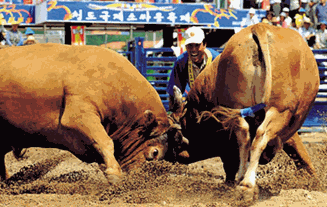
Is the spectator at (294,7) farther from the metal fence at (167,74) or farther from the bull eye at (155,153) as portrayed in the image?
the bull eye at (155,153)

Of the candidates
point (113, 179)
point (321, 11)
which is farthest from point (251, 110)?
point (321, 11)

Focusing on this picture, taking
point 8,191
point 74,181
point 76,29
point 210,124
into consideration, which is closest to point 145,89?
point 210,124

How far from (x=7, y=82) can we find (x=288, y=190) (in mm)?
2769

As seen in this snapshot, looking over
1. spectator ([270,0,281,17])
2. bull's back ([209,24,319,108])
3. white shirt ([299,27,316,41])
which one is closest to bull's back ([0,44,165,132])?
bull's back ([209,24,319,108])

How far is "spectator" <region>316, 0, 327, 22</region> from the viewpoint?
11986 mm

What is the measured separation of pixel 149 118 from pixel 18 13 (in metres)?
9.32

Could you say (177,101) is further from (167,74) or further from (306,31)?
(306,31)

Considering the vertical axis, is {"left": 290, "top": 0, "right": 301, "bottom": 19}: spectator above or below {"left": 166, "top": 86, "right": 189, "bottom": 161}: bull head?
above

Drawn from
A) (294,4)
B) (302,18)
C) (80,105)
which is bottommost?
(80,105)

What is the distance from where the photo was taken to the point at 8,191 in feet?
16.2

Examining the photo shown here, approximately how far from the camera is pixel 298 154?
18.0 ft

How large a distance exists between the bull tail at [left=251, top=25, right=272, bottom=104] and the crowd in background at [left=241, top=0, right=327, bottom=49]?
6444mm

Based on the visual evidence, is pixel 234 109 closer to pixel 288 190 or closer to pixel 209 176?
pixel 288 190

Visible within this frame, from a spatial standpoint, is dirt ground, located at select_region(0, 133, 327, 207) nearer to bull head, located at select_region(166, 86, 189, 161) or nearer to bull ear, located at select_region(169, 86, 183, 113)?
bull head, located at select_region(166, 86, 189, 161)
